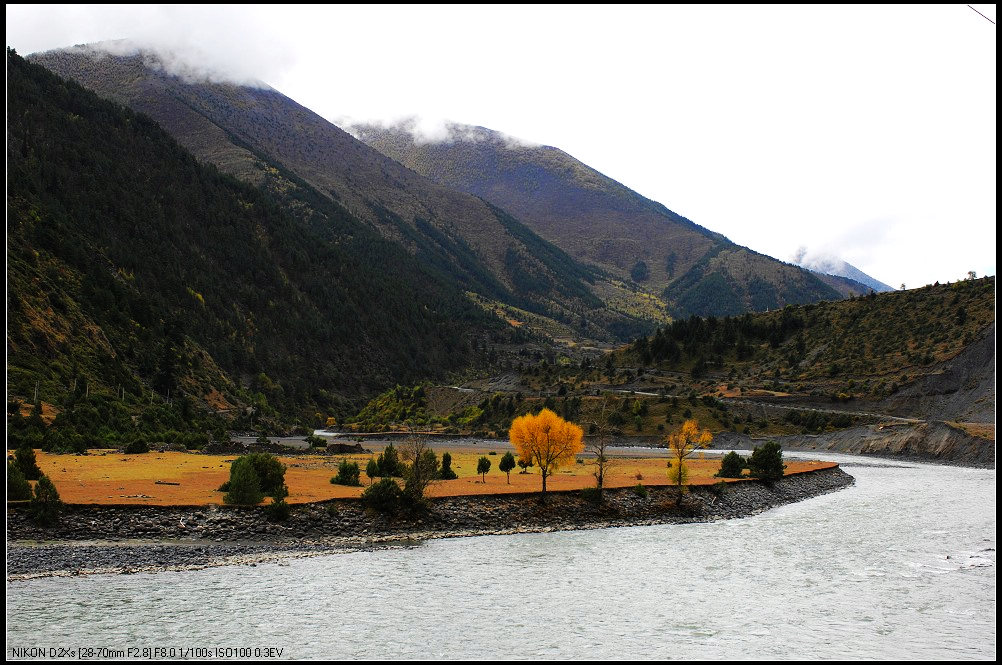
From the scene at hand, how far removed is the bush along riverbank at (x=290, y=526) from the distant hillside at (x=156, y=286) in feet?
136

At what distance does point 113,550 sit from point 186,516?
4.74 m

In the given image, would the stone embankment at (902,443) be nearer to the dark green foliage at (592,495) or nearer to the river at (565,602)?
the river at (565,602)

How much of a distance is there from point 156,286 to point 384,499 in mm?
108554

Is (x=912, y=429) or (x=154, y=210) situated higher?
(x=154, y=210)

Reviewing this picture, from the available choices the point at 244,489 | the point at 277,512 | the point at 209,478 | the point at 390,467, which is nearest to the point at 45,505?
the point at 244,489

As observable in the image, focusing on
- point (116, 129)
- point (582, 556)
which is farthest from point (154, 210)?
point (582, 556)

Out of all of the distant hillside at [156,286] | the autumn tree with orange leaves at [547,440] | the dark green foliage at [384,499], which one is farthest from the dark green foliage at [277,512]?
the distant hillside at [156,286]

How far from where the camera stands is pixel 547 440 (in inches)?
1989

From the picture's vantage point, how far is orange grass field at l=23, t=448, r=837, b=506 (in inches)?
1620

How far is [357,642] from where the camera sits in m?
23.7

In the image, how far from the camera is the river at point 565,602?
23297 mm

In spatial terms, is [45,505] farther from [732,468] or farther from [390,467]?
[732,468]

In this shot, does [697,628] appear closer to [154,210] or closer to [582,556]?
[582,556]

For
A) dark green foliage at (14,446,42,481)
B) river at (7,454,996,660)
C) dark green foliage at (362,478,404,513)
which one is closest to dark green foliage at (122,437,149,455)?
dark green foliage at (14,446,42,481)
